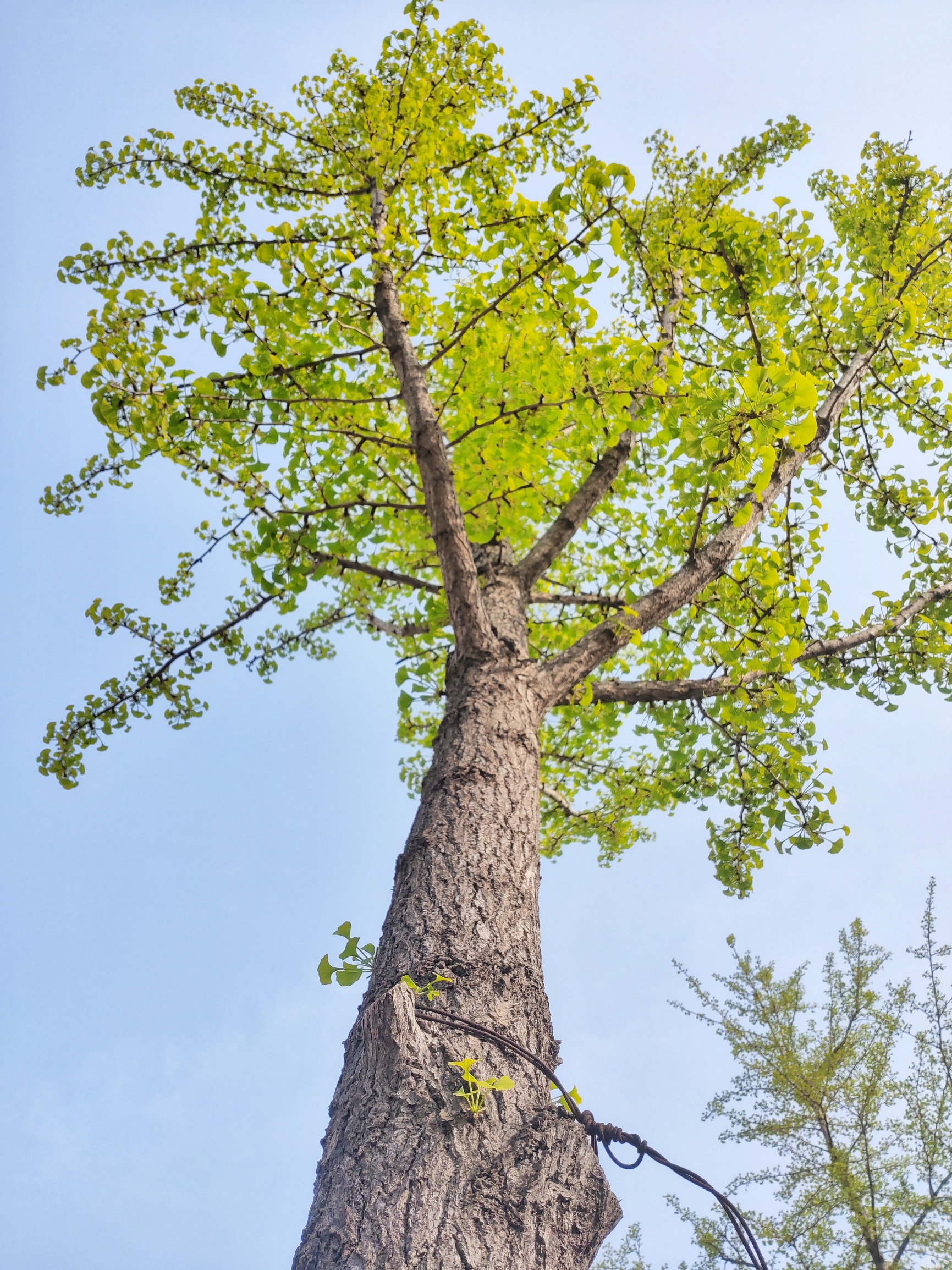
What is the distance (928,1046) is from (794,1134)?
4.53 feet

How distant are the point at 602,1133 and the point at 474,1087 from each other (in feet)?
0.79

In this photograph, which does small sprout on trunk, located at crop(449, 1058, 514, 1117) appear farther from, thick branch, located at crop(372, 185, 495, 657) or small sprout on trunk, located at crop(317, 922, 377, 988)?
thick branch, located at crop(372, 185, 495, 657)

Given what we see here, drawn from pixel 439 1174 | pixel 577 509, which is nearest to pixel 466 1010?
pixel 439 1174

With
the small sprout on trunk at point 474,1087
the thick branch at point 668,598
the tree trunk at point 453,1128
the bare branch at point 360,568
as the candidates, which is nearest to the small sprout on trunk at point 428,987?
the tree trunk at point 453,1128

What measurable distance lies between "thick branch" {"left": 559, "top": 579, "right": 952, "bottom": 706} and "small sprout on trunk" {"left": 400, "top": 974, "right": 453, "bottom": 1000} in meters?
1.76

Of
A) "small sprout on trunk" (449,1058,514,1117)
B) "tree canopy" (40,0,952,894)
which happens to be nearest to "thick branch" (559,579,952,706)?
"tree canopy" (40,0,952,894)

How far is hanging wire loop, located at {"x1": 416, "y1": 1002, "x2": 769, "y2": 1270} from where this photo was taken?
1.12 meters

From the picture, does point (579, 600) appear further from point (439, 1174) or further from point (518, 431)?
point (439, 1174)

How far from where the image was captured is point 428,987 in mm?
1533

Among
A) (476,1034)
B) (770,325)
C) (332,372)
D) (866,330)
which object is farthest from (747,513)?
(476,1034)

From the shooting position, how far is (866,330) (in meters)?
3.36

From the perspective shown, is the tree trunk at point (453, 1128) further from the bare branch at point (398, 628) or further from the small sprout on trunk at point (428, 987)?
the bare branch at point (398, 628)

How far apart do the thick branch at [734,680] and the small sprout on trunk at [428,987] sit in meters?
1.76

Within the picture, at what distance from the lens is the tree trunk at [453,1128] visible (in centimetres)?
116
